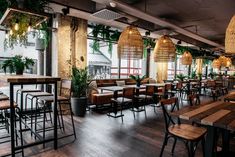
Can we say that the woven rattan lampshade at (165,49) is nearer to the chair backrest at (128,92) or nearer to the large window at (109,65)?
the chair backrest at (128,92)

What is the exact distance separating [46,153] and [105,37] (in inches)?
181

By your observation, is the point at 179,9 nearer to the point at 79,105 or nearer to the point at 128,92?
the point at 128,92

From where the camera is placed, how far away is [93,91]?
6.01m

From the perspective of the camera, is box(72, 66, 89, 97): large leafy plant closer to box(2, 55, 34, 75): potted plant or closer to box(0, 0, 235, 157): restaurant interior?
box(0, 0, 235, 157): restaurant interior

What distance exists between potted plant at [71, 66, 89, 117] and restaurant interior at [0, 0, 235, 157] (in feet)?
0.09

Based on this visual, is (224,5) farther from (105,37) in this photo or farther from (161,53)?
(105,37)

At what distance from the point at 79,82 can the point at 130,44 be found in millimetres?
1802

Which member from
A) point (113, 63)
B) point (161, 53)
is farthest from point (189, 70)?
point (161, 53)

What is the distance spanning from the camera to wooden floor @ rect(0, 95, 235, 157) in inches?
111

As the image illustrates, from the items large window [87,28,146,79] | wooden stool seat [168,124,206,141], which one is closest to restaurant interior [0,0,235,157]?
wooden stool seat [168,124,206,141]

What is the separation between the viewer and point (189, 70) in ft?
42.2

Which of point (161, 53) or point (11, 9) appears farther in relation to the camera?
point (161, 53)

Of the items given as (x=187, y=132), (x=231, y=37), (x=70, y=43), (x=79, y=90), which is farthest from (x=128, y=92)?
(x=231, y=37)

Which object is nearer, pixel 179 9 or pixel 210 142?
pixel 210 142
